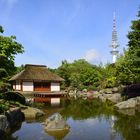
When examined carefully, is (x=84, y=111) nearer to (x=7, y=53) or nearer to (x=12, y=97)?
(x=12, y=97)

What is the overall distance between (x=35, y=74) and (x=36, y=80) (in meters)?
1.62

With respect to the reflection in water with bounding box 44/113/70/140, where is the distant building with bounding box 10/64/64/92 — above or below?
above

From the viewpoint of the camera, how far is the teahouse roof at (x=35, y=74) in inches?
2395

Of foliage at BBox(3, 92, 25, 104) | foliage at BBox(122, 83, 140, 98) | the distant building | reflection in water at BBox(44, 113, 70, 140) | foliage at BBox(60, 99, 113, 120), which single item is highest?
the distant building

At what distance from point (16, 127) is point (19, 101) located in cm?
937

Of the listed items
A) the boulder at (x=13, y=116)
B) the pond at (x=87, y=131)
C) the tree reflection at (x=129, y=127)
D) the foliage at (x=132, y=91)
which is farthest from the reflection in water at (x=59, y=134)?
the foliage at (x=132, y=91)

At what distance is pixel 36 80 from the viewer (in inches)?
2413

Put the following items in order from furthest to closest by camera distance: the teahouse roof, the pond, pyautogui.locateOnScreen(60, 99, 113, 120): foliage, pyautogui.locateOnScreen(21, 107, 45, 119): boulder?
the teahouse roof < pyautogui.locateOnScreen(60, 99, 113, 120): foliage < pyautogui.locateOnScreen(21, 107, 45, 119): boulder < the pond

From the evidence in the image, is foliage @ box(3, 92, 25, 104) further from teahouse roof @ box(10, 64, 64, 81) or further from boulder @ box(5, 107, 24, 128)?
teahouse roof @ box(10, 64, 64, 81)

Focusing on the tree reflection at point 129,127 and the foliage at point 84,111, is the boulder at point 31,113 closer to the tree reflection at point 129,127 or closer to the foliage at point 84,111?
the foliage at point 84,111

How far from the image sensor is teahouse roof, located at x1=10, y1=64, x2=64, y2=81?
6083cm

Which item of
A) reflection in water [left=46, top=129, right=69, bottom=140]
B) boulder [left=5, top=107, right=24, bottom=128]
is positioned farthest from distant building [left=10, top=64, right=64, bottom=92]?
reflection in water [left=46, top=129, right=69, bottom=140]

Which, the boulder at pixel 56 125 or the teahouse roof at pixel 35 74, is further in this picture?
the teahouse roof at pixel 35 74

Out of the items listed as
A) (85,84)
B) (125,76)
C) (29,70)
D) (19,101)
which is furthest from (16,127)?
(85,84)
